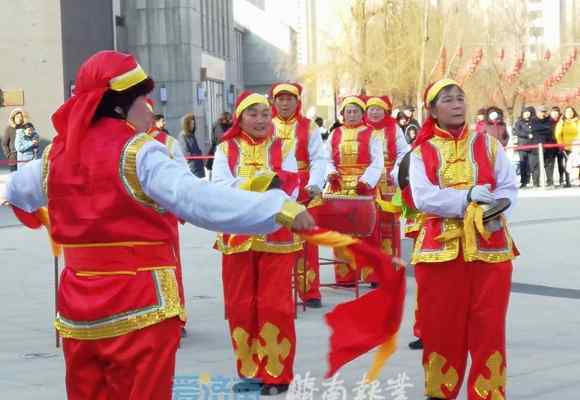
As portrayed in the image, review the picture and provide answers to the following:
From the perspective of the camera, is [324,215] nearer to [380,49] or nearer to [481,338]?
[481,338]

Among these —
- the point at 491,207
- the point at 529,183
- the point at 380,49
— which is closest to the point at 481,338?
the point at 491,207

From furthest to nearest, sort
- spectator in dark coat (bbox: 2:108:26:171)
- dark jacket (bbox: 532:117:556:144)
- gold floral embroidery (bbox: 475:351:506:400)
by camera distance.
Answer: dark jacket (bbox: 532:117:556:144), spectator in dark coat (bbox: 2:108:26:171), gold floral embroidery (bbox: 475:351:506:400)

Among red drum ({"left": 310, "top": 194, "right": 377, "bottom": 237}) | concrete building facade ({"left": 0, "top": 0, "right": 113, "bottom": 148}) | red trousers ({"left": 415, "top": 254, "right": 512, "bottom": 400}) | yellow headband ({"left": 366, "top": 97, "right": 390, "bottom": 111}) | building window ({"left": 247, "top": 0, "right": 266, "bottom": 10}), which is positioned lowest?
red trousers ({"left": 415, "top": 254, "right": 512, "bottom": 400})

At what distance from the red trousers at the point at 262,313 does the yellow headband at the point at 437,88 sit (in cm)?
152

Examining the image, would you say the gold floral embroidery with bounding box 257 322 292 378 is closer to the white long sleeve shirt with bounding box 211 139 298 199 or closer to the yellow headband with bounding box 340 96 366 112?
the white long sleeve shirt with bounding box 211 139 298 199

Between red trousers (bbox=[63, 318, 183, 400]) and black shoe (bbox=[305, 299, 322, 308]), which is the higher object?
red trousers (bbox=[63, 318, 183, 400])

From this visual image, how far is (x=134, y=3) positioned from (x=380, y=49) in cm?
893

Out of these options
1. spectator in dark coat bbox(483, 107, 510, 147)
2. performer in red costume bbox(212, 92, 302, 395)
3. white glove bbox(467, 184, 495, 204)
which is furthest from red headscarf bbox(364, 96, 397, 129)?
white glove bbox(467, 184, 495, 204)

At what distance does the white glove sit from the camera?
671 centimetres

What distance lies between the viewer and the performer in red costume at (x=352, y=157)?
12.3 meters

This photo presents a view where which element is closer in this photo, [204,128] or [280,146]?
[280,146]

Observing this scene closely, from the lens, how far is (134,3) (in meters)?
47.8

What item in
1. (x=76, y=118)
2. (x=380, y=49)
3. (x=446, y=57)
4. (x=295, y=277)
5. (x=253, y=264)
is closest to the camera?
(x=76, y=118)

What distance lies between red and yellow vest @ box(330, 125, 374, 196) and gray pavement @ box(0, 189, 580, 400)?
1.10m
